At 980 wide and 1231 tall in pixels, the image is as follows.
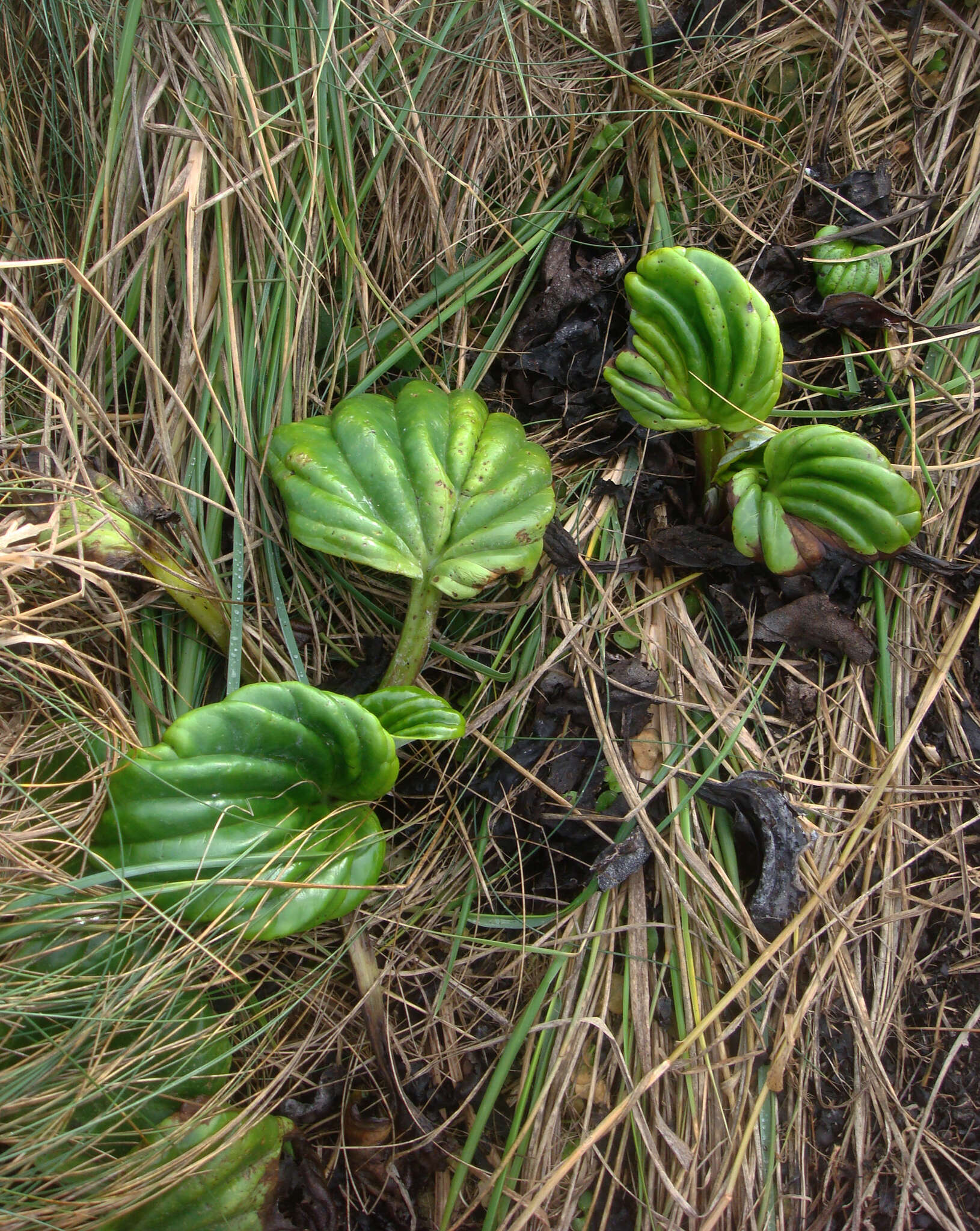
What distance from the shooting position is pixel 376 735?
951 millimetres

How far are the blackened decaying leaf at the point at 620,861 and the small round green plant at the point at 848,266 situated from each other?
3.08ft

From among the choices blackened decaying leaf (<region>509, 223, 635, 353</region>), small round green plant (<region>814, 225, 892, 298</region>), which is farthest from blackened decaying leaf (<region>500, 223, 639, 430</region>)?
small round green plant (<region>814, 225, 892, 298</region>)

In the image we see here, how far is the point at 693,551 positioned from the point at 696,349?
0.30m

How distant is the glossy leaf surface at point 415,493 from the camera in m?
1.08

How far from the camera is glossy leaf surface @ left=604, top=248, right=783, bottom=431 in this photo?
3.59ft

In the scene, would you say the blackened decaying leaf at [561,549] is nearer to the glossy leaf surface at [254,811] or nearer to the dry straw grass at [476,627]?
the dry straw grass at [476,627]

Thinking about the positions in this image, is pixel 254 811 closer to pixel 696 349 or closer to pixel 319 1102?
pixel 319 1102

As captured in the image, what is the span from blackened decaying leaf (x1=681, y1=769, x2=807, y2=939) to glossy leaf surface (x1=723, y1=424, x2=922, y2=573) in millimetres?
319

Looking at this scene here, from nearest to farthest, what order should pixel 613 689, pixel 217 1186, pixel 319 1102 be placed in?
pixel 217 1186 → pixel 319 1102 → pixel 613 689

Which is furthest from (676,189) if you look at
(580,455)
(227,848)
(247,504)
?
(227,848)

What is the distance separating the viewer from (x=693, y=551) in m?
1.22

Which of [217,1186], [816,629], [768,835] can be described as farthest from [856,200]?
[217,1186]

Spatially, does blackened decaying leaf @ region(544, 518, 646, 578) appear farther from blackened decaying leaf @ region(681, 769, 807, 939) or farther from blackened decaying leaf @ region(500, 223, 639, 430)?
blackened decaying leaf @ region(681, 769, 807, 939)

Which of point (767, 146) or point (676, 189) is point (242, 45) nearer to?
point (676, 189)
